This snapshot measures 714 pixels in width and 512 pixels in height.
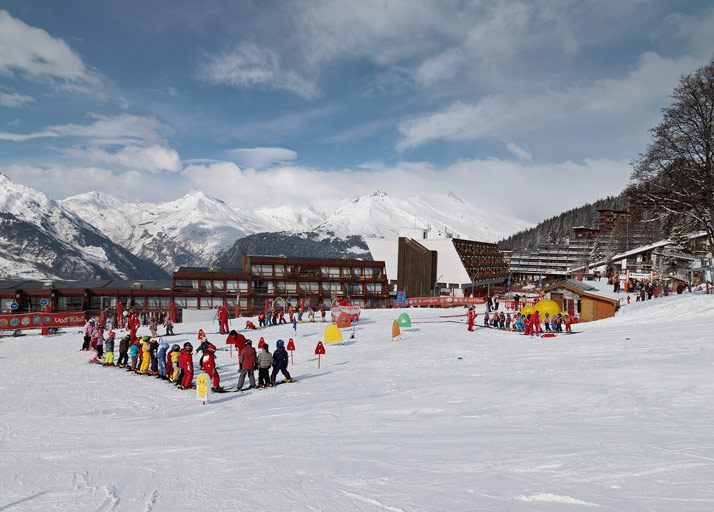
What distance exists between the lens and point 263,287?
78938 millimetres

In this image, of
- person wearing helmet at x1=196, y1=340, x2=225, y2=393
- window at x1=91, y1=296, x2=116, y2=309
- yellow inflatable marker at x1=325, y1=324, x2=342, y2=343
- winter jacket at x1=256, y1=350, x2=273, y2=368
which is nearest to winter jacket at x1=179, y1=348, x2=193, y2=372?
person wearing helmet at x1=196, y1=340, x2=225, y2=393

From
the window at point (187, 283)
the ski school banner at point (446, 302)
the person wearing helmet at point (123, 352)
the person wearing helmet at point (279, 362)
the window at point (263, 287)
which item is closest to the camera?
the person wearing helmet at point (279, 362)

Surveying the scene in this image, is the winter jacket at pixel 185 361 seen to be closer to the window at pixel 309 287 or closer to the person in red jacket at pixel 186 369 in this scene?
the person in red jacket at pixel 186 369

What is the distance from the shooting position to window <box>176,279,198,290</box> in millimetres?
73875

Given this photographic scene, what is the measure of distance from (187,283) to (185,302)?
3.01 meters

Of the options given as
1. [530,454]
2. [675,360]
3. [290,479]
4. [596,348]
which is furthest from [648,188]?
[290,479]

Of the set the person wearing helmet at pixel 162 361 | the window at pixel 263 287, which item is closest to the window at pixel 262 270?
the window at pixel 263 287

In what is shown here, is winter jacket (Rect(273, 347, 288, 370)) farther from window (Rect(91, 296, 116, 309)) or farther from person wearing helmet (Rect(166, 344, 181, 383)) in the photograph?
window (Rect(91, 296, 116, 309))

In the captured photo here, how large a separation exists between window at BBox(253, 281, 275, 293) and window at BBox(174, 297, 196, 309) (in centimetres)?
978

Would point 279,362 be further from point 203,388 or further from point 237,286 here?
point 237,286

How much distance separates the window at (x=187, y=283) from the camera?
242ft

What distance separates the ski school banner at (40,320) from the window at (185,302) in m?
39.4

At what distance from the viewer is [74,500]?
204 inches

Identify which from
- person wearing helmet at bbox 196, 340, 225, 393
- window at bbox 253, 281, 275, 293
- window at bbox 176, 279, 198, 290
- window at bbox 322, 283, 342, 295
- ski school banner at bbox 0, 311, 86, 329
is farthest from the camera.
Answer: window at bbox 322, 283, 342, 295
